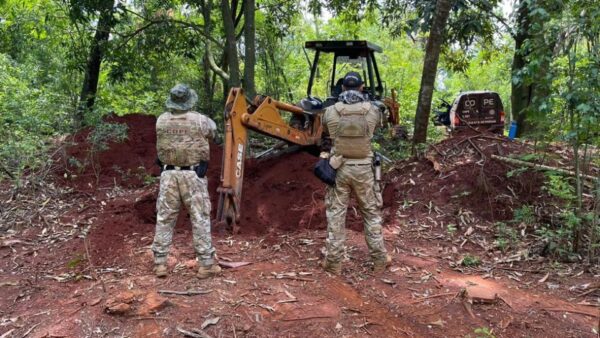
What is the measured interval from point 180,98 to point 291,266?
2.18 m

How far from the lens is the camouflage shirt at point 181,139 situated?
211 inches

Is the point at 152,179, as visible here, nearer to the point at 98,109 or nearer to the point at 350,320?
the point at 98,109

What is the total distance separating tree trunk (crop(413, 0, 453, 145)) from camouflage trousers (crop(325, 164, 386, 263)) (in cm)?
344

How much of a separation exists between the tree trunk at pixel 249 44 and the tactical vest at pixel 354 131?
3822 millimetres

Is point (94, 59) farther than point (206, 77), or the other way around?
point (206, 77)

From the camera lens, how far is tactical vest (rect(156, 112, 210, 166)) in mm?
5359

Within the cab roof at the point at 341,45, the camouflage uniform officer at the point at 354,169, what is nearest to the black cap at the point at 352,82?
the camouflage uniform officer at the point at 354,169

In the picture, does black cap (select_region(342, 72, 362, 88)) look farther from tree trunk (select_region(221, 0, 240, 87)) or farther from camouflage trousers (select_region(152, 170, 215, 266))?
tree trunk (select_region(221, 0, 240, 87))

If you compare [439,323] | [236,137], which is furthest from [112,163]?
[439,323]

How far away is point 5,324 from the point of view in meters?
4.48

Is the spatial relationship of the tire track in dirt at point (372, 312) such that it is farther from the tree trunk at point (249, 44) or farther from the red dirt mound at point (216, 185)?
the tree trunk at point (249, 44)

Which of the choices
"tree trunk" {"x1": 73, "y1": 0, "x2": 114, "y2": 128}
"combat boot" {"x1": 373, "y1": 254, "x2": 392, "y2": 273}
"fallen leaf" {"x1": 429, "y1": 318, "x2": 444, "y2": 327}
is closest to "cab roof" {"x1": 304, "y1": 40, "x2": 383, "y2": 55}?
"tree trunk" {"x1": 73, "y1": 0, "x2": 114, "y2": 128}

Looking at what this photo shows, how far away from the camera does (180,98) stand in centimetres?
539

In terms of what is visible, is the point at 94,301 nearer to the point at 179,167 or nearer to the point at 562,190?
the point at 179,167
